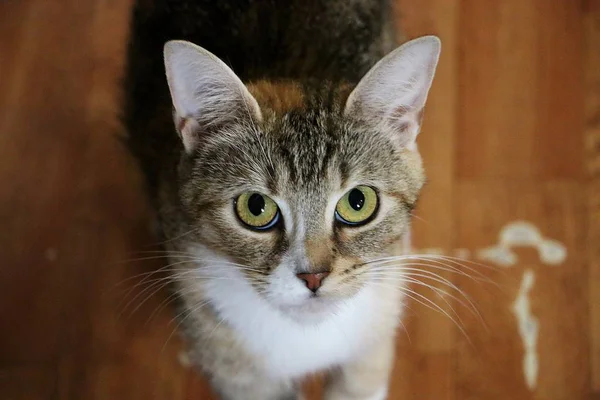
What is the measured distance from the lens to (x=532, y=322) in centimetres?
153

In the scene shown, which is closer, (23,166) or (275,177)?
(275,177)

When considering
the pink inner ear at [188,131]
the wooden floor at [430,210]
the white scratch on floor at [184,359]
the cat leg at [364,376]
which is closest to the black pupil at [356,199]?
the pink inner ear at [188,131]

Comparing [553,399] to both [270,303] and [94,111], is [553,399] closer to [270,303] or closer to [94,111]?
[270,303]

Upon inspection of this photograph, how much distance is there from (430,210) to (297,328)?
0.59m

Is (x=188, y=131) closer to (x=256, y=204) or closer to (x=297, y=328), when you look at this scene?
(x=256, y=204)

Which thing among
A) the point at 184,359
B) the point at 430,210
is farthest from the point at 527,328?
the point at 184,359

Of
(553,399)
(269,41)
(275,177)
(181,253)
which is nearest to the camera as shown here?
(275,177)

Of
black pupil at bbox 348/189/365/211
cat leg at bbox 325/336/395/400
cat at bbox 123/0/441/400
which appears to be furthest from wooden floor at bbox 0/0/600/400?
black pupil at bbox 348/189/365/211

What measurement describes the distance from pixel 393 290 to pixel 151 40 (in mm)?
680

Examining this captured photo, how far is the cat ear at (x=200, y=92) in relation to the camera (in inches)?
37.4

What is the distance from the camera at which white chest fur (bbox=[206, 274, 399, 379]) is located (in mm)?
1131

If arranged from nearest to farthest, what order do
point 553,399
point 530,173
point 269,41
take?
point 269,41 < point 553,399 < point 530,173

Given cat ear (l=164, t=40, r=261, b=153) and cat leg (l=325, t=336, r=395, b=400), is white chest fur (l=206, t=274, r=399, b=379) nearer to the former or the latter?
cat leg (l=325, t=336, r=395, b=400)

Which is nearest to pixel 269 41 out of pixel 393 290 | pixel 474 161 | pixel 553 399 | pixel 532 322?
pixel 393 290
